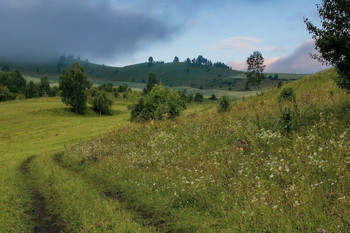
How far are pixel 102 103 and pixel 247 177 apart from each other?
12196cm

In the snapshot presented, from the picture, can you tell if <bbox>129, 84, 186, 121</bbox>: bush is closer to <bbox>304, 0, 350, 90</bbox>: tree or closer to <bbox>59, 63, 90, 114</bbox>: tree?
<bbox>304, 0, 350, 90</bbox>: tree

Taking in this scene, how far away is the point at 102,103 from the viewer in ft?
416

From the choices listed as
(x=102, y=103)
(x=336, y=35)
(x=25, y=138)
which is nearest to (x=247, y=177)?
(x=336, y=35)

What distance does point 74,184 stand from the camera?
13.8 m

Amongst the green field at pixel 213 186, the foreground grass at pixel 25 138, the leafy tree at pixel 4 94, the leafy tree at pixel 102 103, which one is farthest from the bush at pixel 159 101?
the leafy tree at pixel 4 94

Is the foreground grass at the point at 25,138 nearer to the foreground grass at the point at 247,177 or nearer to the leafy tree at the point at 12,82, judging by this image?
the foreground grass at the point at 247,177

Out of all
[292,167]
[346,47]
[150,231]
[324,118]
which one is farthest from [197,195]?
[346,47]

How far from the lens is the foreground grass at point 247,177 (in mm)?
7496

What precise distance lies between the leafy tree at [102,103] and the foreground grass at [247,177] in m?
112

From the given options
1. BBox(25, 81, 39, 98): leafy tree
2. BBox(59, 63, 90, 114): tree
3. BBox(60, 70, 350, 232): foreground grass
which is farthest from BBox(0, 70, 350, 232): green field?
BBox(25, 81, 39, 98): leafy tree

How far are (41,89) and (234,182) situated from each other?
189 meters

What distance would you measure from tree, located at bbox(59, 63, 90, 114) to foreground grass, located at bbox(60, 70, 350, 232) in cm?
10727

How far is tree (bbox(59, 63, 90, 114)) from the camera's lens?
11900 centimetres

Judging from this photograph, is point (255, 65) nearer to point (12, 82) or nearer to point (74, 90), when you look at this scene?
point (74, 90)
